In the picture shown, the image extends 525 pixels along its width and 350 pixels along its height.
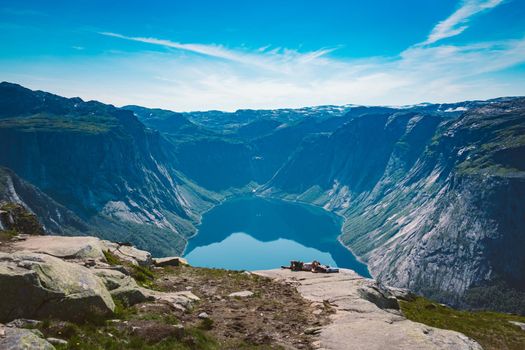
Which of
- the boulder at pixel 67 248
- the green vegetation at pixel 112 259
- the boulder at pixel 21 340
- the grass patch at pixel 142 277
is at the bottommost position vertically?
the grass patch at pixel 142 277

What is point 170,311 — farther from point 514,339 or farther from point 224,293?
point 514,339

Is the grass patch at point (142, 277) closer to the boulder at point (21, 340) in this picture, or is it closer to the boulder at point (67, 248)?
the boulder at point (67, 248)

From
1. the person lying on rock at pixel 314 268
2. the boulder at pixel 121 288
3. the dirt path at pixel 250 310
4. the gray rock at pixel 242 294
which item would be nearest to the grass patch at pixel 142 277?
the dirt path at pixel 250 310

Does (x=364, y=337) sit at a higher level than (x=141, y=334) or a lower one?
lower

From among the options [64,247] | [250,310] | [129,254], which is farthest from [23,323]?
[129,254]

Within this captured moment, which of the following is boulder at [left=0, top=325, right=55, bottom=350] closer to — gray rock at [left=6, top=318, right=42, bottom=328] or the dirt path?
gray rock at [left=6, top=318, right=42, bottom=328]

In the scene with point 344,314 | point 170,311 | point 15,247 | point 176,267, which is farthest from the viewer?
point 176,267

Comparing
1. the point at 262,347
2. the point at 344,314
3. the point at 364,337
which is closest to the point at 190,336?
the point at 262,347
